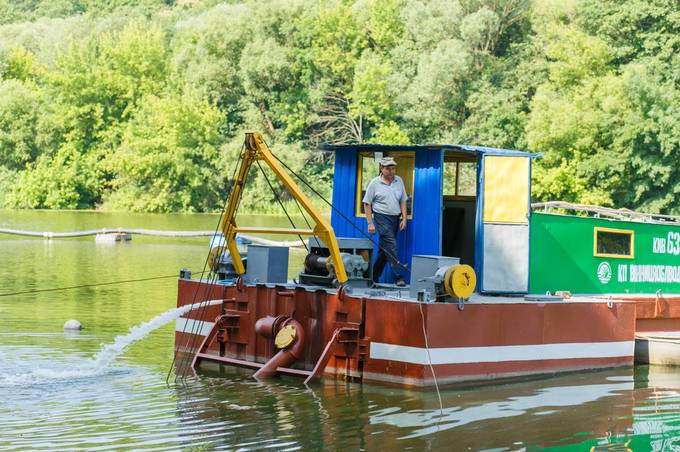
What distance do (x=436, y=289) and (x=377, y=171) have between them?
381 cm

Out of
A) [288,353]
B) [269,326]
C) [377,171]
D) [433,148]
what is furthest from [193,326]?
[433,148]

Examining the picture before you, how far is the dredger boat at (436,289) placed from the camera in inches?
602

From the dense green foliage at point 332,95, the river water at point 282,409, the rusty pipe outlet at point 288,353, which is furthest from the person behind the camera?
the dense green foliage at point 332,95

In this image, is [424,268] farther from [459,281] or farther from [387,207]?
[387,207]

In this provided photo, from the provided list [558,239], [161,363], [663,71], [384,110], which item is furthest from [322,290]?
[384,110]

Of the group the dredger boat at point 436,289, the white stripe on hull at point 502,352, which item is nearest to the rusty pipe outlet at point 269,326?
the dredger boat at point 436,289

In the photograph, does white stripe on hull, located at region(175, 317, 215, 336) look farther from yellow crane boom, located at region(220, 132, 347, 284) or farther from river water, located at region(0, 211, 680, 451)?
yellow crane boom, located at region(220, 132, 347, 284)

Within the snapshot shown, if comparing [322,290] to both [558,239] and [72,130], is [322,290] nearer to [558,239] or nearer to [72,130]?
[558,239]

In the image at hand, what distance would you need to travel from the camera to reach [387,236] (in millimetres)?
17109

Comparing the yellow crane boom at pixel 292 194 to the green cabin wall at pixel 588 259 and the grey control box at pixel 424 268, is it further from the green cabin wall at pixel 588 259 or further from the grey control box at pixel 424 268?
the green cabin wall at pixel 588 259

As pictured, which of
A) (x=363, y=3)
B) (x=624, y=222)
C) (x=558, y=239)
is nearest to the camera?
(x=558, y=239)

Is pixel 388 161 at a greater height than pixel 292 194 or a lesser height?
greater

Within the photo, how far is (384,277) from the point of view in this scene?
17.7m

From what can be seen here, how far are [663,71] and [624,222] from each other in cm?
3720
